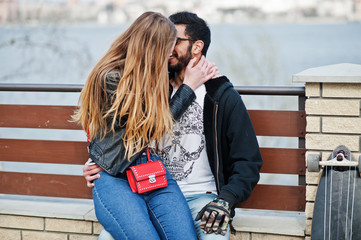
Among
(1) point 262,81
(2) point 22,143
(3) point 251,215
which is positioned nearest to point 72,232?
(2) point 22,143

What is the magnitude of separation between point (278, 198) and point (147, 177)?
3.63 ft

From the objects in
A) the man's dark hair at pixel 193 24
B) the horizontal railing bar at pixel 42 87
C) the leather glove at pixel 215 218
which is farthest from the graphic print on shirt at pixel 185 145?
the horizontal railing bar at pixel 42 87

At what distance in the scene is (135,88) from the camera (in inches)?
98.7

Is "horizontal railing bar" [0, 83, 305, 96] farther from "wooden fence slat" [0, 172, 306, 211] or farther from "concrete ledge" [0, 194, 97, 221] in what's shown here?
"concrete ledge" [0, 194, 97, 221]

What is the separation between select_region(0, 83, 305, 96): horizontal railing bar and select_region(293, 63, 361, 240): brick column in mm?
137

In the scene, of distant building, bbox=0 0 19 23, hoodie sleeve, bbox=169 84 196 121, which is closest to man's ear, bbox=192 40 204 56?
hoodie sleeve, bbox=169 84 196 121

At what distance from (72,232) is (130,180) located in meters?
1.04

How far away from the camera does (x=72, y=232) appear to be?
3.32 meters

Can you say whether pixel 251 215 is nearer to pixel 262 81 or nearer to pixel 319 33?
pixel 262 81

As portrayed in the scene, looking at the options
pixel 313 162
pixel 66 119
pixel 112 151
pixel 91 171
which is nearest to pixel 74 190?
pixel 66 119

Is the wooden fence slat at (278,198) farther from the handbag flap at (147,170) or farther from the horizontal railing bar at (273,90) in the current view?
the handbag flap at (147,170)

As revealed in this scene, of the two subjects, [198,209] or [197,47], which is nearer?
[198,209]

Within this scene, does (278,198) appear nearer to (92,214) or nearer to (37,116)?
(92,214)

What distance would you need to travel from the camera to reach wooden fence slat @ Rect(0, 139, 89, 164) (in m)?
3.45
